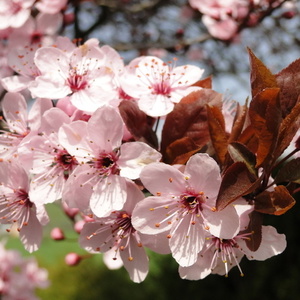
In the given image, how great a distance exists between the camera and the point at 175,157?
1124 mm

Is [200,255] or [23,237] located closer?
[200,255]

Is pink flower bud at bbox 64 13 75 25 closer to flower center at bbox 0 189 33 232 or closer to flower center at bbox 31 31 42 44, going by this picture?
flower center at bbox 31 31 42 44

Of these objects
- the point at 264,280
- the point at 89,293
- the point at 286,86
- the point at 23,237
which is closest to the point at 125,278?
the point at 89,293

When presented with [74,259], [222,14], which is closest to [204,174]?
[74,259]

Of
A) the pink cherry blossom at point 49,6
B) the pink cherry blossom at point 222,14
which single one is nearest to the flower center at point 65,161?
the pink cherry blossom at point 49,6

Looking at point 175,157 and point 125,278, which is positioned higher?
point 175,157

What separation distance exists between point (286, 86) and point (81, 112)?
55 centimetres

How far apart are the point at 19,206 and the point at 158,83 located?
0.56 m

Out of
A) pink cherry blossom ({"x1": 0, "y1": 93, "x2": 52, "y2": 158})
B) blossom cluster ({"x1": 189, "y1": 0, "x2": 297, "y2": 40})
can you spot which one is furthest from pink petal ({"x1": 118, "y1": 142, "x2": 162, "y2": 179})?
blossom cluster ({"x1": 189, "y1": 0, "x2": 297, "y2": 40})

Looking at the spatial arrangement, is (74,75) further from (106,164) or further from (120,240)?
(120,240)

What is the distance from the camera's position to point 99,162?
3.82 feet

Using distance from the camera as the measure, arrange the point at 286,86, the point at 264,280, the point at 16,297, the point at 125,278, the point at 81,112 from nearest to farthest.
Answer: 1. the point at 286,86
2. the point at 81,112
3. the point at 16,297
4. the point at 264,280
5. the point at 125,278

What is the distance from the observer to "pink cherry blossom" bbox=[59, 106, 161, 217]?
1.09m

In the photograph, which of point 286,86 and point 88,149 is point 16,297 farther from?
point 286,86
